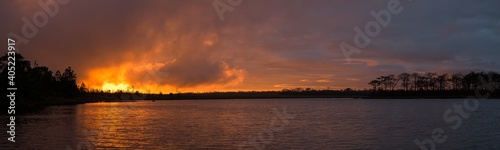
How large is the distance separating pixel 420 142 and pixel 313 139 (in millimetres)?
10581

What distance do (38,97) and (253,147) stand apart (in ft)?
414

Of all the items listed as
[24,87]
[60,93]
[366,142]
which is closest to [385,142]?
[366,142]

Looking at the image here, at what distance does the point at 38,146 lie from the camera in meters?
39.4

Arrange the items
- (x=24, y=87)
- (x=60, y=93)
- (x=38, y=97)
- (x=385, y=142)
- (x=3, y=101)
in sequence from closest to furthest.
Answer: (x=385, y=142), (x=3, y=101), (x=24, y=87), (x=38, y=97), (x=60, y=93)

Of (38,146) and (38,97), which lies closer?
(38,146)

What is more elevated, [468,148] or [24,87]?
[24,87]

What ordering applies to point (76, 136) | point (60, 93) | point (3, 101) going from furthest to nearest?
1. point (60, 93)
2. point (3, 101)
3. point (76, 136)

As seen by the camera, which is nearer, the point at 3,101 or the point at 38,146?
the point at 38,146

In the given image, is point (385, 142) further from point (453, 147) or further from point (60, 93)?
point (60, 93)

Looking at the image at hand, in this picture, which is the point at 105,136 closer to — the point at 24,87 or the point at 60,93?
the point at 24,87

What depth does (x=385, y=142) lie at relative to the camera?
44.8 m

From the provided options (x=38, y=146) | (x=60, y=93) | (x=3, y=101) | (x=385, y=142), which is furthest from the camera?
(x=60, y=93)

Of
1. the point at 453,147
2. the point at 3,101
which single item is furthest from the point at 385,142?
the point at 3,101

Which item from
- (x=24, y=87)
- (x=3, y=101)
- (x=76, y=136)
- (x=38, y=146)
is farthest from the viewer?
(x=24, y=87)
